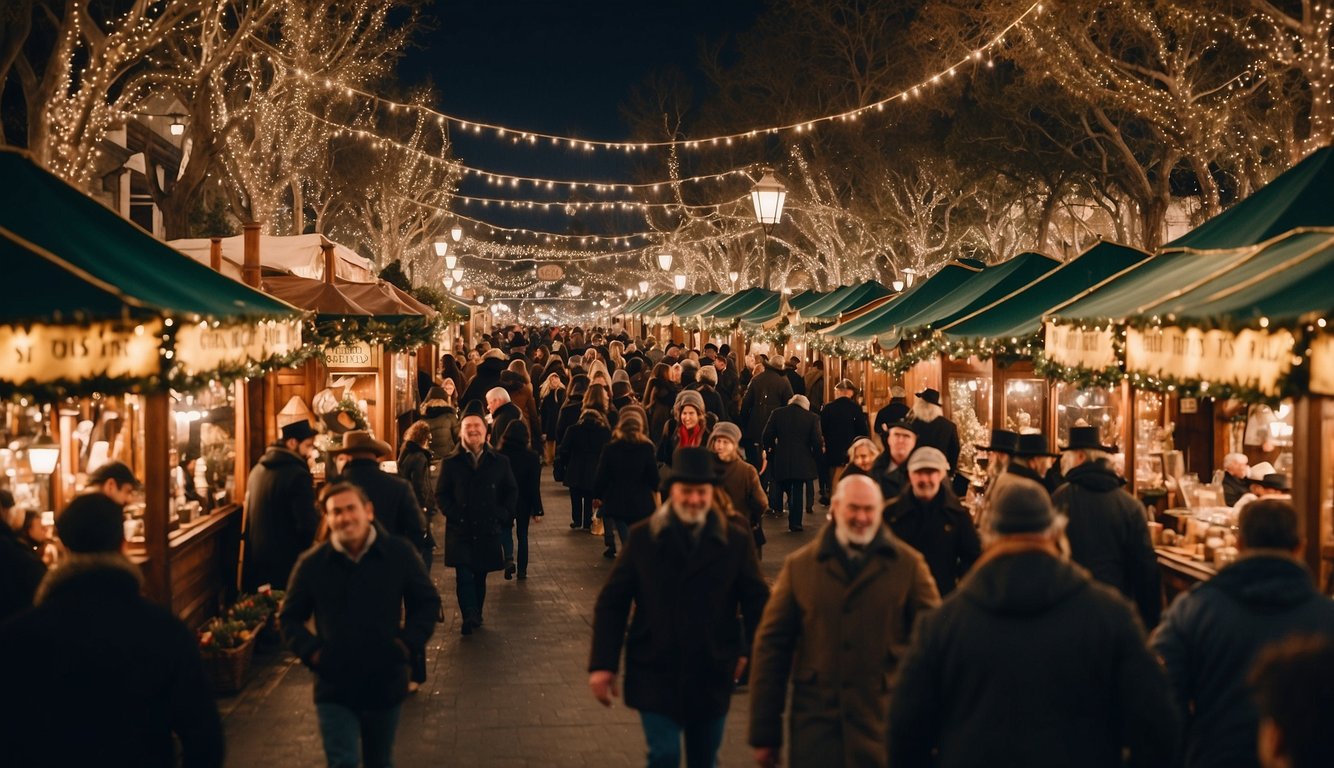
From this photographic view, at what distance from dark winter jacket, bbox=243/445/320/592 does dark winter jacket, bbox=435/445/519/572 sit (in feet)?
3.94

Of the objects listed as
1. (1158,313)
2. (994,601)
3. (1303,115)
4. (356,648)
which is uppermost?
(1303,115)

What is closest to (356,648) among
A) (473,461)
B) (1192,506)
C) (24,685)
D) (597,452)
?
(24,685)

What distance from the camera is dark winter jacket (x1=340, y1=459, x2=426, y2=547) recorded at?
802 cm

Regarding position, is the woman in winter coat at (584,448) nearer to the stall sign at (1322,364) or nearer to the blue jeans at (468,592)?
the blue jeans at (468,592)

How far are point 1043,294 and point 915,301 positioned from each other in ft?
13.4

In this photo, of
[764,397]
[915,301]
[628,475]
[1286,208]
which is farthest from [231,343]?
[915,301]

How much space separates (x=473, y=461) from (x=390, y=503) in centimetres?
187

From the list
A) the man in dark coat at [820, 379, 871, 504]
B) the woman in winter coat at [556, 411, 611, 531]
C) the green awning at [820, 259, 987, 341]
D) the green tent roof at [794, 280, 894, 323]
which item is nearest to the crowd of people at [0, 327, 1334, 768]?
the woman in winter coat at [556, 411, 611, 531]

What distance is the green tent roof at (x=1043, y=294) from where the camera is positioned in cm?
1220

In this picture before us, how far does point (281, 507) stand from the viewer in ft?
28.6

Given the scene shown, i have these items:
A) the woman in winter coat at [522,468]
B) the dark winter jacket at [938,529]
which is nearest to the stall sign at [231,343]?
the woman in winter coat at [522,468]

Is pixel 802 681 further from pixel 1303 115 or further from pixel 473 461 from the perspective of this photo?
pixel 1303 115

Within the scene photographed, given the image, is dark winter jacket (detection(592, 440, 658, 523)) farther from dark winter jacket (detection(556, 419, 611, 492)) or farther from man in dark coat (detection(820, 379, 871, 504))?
man in dark coat (detection(820, 379, 871, 504))

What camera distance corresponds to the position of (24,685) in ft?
12.8
